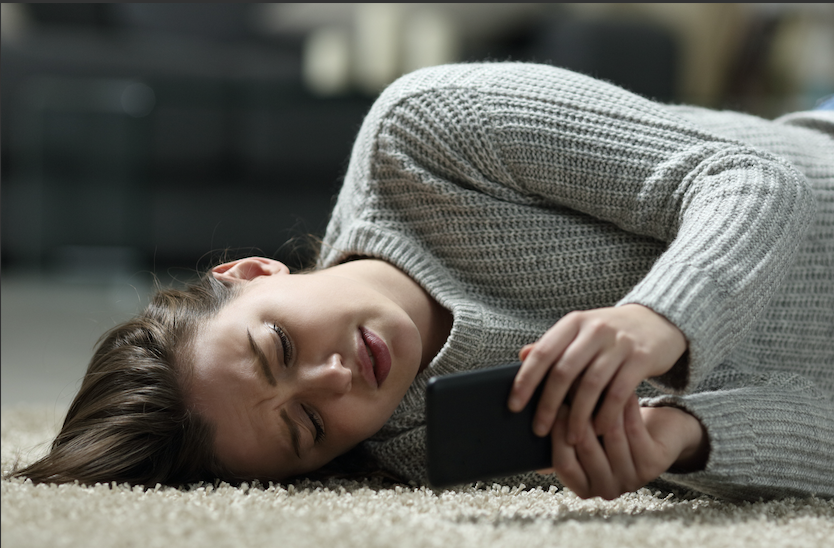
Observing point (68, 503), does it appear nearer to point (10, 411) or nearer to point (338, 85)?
point (10, 411)

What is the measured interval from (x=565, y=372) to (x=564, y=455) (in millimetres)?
69

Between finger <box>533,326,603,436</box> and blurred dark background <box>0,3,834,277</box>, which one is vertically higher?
finger <box>533,326,603,436</box>

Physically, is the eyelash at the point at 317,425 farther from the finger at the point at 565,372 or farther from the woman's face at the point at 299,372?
the finger at the point at 565,372

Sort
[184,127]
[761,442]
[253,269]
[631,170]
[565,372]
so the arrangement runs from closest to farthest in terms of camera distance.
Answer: [565,372], [761,442], [631,170], [253,269], [184,127]

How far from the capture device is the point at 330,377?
66 cm

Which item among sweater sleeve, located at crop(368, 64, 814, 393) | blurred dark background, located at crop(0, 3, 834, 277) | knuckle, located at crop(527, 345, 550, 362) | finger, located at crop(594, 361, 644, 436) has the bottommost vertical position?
blurred dark background, located at crop(0, 3, 834, 277)

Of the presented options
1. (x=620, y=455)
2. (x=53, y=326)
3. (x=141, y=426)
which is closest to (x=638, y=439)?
(x=620, y=455)

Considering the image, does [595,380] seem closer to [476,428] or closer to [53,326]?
[476,428]

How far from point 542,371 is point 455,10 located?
2.21 metres

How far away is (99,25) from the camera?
2.53 meters

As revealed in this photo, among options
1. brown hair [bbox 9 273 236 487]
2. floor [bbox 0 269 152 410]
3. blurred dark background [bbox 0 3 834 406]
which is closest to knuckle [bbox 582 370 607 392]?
brown hair [bbox 9 273 236 487]

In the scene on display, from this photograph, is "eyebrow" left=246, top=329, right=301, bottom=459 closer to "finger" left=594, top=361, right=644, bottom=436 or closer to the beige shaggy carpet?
the beige shaggy carpet

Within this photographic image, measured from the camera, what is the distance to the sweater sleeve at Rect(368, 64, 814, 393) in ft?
2.03

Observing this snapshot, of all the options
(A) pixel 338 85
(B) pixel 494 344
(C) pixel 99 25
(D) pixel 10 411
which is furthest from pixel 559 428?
(C) pixel 99 25
